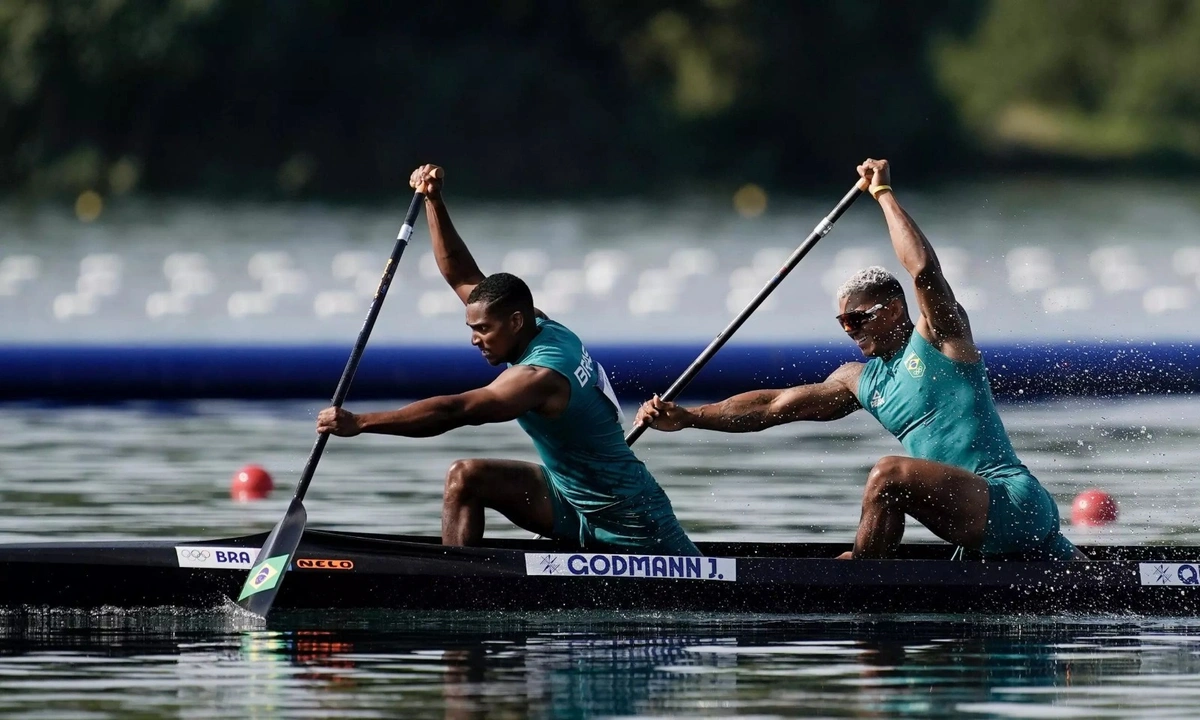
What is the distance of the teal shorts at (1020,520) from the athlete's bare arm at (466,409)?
1872 mm

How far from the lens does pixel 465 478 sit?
9961 mm

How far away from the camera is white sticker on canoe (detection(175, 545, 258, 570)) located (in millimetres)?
10000

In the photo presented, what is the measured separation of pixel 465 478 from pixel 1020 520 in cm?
231

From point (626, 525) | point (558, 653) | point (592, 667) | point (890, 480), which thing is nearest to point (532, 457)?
point (626, 525)

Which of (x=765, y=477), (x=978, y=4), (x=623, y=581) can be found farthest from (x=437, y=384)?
(x=978, y=4)

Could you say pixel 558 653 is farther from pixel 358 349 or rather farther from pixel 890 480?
pixel 358 349

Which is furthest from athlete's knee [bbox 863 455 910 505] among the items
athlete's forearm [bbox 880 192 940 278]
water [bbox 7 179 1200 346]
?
water [bbox 7 179 1200 346]

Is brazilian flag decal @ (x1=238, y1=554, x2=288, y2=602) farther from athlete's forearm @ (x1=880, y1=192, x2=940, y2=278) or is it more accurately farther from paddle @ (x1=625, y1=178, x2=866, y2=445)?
athlete's forearm @ (x1=880, y1=192, x2=940, y2=278)

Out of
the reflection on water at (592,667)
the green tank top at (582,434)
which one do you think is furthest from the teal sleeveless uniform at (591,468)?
the reflection on water at (592,667)

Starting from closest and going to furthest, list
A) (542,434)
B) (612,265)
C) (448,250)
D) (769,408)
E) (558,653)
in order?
(558,653) → (542,434) → (769,408) → (448,250) → (612,265)

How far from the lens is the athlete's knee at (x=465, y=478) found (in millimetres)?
9945

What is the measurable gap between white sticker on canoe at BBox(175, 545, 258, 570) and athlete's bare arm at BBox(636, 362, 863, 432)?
6.17ft

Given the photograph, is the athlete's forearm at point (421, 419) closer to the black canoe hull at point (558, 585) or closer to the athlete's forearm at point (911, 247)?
the black canoe hull at point (558, 585)

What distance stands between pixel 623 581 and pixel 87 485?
267 inches
